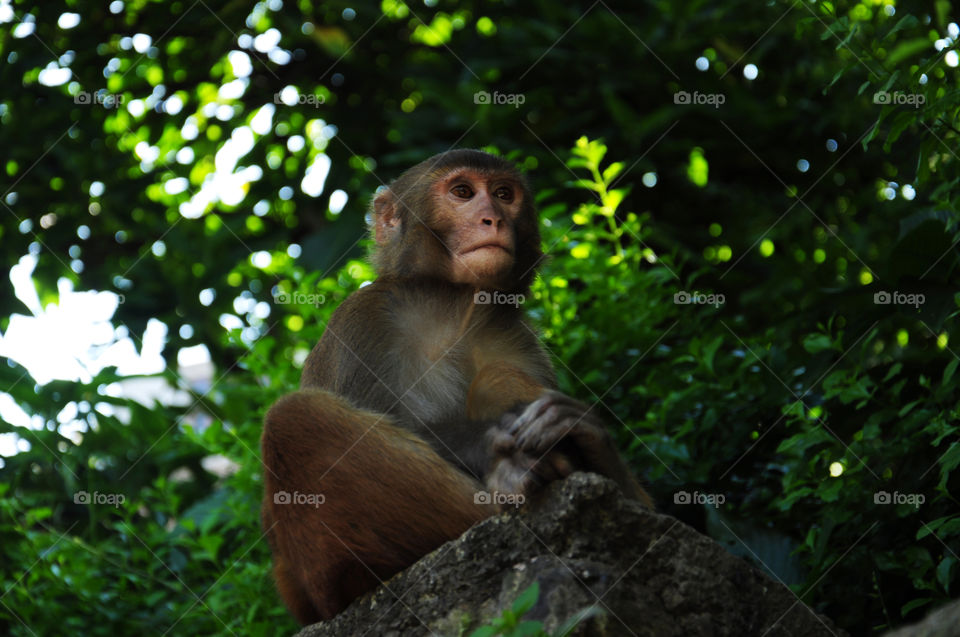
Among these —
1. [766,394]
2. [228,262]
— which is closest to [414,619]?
[766,394]

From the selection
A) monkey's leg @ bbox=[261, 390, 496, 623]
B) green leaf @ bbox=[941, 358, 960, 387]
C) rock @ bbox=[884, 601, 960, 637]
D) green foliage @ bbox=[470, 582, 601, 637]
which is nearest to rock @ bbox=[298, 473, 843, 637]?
monkey's leg @ bbox=[261, 390, 496, 623]

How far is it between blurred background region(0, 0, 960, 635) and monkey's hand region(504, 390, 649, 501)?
1.05 metres

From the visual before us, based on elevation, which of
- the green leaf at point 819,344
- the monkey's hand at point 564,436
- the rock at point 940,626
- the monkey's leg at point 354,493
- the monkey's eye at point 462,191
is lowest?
the monkey's leg at point 354,493

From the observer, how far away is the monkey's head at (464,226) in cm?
445

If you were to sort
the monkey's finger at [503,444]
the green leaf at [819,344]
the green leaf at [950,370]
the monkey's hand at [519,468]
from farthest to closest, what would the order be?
the green leaf at [819,344] < the green leaf at [950,370] < the monkey's finger at [503,444] < the monkey's hand at [519,468]

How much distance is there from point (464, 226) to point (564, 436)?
127cm

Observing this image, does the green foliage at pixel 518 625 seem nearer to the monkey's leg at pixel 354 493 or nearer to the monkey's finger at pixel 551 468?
the monkey's finger at pixel 551 468

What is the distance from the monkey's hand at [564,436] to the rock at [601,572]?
0.14m

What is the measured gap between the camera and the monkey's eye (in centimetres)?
467

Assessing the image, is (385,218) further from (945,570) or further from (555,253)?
(945,570)

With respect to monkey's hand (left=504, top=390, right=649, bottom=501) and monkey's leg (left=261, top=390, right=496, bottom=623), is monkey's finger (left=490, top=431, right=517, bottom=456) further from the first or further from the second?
monkey's leg (left=261, top=390, right=496, bottom=623)

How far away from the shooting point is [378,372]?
4133 millimetres

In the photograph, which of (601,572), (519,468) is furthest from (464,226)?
(601,572)

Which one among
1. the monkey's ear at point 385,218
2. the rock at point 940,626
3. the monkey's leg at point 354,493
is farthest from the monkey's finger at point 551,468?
the monkey's ear at point 385,218
